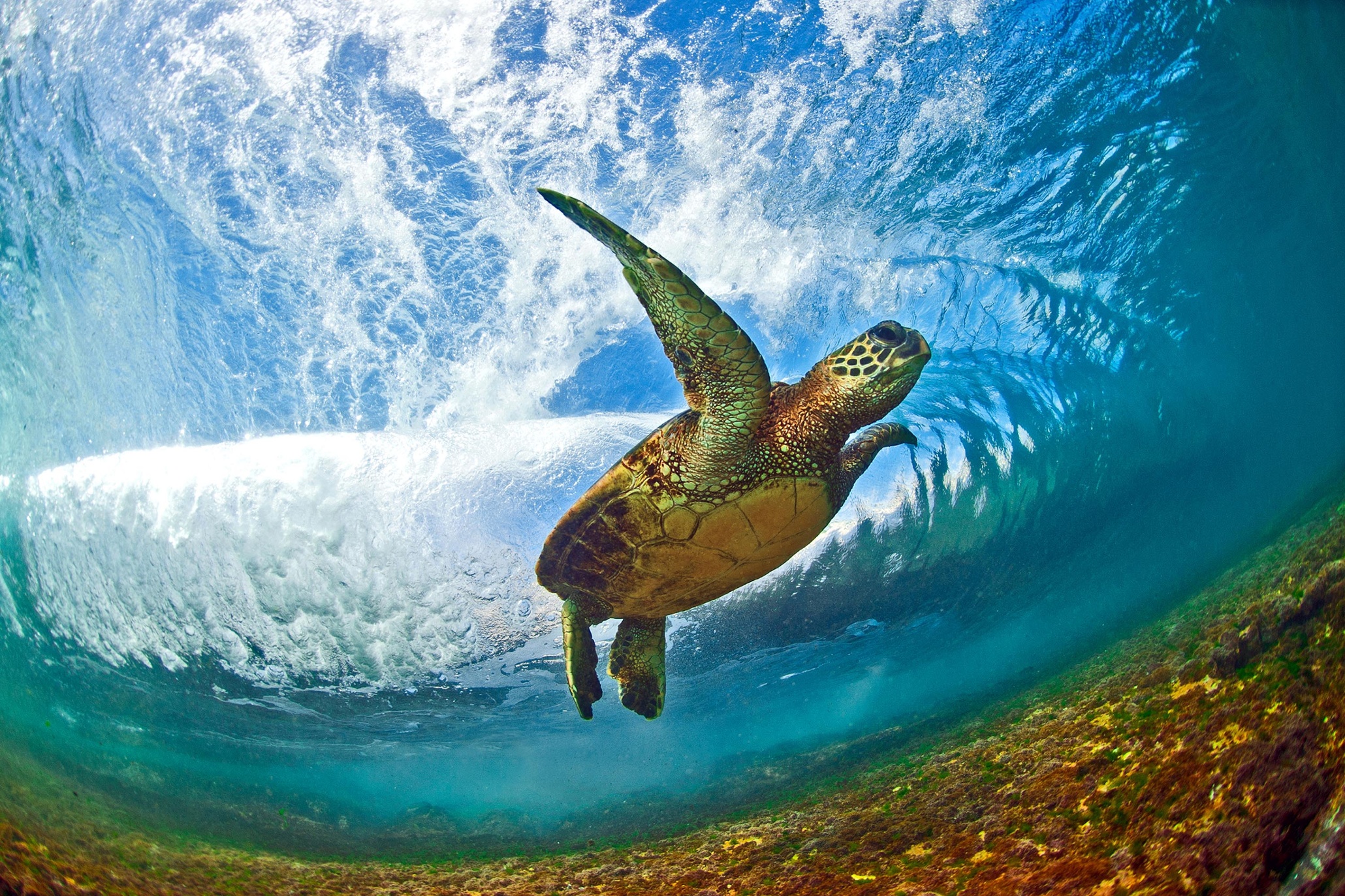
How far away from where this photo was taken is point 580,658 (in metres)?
4.79

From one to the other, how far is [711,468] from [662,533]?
2.66 ft

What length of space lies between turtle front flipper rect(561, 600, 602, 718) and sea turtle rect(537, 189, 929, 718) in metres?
0.01

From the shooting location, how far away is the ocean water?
5.29 meters

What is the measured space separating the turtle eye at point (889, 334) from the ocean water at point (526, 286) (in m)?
3.87

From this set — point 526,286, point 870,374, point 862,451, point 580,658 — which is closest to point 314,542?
point 526,286

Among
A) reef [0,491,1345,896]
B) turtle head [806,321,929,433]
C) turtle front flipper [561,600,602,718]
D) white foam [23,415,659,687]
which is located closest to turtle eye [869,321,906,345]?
turtle head [806,321,929,433]

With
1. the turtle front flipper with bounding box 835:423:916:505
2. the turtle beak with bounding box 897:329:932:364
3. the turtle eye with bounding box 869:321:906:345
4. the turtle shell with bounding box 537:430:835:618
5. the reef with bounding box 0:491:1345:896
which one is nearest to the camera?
the reef with bounding box 0:491:1345:896

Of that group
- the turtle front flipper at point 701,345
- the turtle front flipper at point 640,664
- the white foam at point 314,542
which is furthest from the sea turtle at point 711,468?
the white foam at point 314,542

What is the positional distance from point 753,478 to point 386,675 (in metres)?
17.1

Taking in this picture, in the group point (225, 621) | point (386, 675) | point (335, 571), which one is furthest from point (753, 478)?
point (386, 675)

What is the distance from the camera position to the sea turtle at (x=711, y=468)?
3.10 meters

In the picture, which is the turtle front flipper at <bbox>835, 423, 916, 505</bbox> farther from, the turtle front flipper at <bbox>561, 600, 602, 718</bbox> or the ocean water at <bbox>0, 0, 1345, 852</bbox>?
the ocean water at <bbox>0, 0, 1345, 852</bbox>

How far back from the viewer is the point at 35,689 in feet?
61.3

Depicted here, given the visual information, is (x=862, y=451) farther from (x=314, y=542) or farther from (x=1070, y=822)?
(x=314, y=542)
